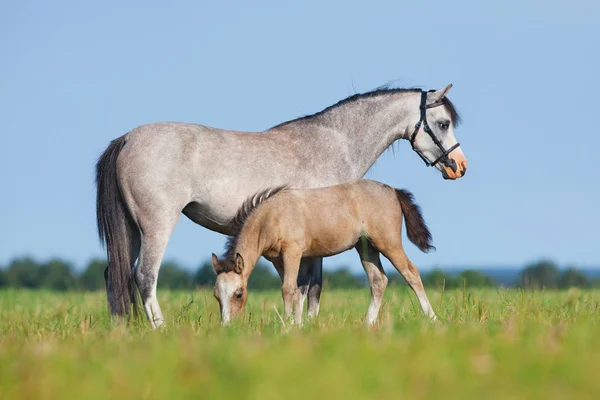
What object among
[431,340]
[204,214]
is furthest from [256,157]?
[431,340]

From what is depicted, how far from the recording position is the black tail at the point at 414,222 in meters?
9.18

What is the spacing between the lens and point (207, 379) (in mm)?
3695

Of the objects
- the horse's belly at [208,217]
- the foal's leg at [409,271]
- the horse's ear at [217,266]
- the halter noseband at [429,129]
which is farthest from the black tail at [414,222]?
the horse's ear at [217,266]

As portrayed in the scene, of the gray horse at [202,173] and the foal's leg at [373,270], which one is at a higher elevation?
the gray horse at [202,173]

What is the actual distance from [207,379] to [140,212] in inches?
214

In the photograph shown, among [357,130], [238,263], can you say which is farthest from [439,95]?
[238,263]

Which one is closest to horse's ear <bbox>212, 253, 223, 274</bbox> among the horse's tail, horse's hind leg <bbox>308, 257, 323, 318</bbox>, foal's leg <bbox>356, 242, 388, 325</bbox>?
the horse's tail

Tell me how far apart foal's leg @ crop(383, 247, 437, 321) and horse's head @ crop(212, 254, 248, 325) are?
6.28ft

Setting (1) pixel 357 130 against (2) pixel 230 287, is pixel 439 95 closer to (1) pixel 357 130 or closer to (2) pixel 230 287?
(1) pixel 357 130

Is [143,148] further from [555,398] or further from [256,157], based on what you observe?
[555,398]

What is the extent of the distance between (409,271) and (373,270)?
42cm

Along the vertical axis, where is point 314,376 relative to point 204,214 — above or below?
below

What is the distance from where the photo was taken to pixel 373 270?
9156 mm

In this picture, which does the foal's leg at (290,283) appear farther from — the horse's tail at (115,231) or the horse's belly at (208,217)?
the horse's tail at (115,231)
